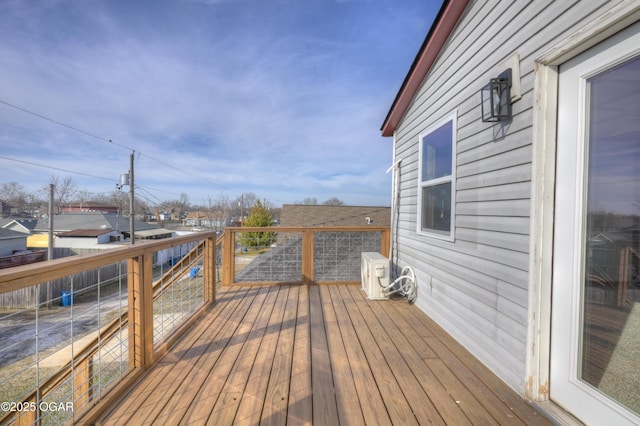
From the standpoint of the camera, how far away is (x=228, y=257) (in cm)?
404

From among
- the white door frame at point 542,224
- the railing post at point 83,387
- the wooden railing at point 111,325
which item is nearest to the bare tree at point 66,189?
the wooden railing at point 111,325

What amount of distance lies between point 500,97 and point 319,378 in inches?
87.1

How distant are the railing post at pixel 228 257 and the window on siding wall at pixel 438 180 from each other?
2.64 meters

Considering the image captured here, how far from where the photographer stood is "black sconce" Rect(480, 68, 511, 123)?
1.76m

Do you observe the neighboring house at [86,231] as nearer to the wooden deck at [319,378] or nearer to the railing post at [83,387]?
the railing post at [83,387]

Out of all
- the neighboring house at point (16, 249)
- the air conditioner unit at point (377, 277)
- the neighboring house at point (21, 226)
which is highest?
the air conditioner unit at point (377, 277)

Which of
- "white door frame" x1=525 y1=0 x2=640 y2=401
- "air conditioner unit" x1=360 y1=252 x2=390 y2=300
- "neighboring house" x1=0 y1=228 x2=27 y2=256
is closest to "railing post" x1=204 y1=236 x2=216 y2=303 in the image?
"air conditioner unit" x1=360 y1=252 x2=390 y2=300

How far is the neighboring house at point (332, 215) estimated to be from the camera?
14008 millimetres

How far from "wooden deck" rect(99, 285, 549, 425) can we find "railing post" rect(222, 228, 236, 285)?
4.04 feet

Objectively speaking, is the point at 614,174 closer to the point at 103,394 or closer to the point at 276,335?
the point at 276,335

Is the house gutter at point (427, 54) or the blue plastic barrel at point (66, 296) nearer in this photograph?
the blue plastic barrel at point (66, 296)

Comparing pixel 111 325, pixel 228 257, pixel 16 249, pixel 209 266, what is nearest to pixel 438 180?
pixel 209 266

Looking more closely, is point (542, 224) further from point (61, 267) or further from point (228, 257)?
point (228, 257)

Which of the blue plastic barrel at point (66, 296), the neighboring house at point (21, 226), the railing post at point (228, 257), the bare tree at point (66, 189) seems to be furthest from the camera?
the neighboring house at point (21, 226)
